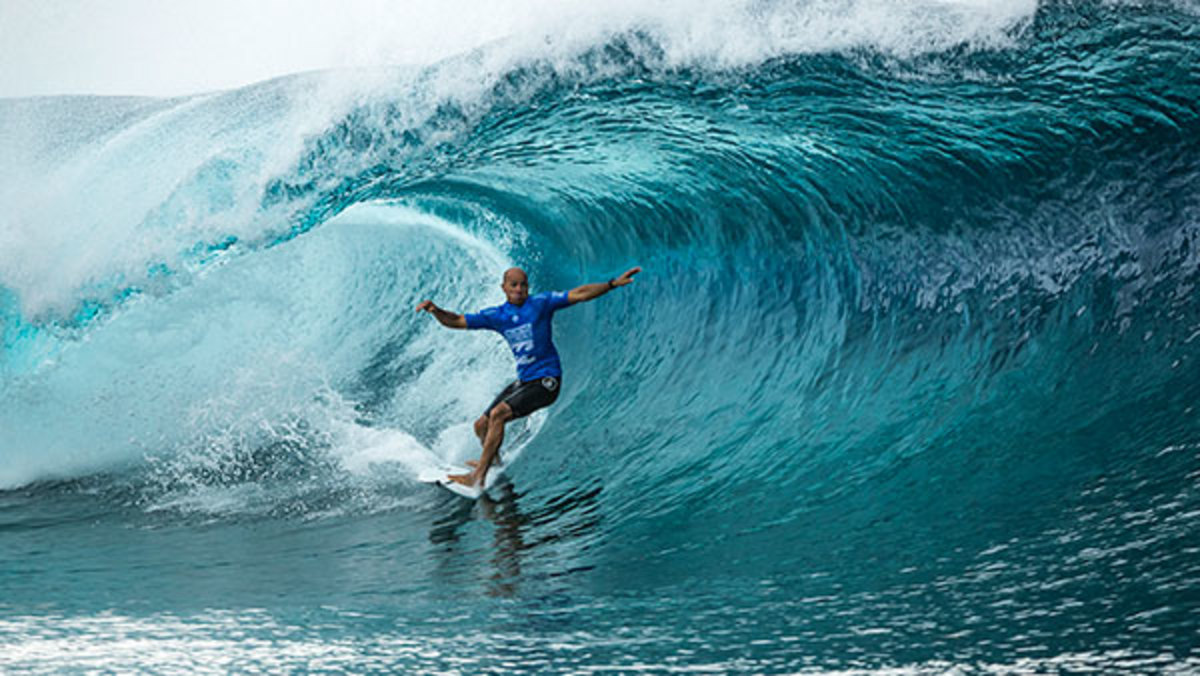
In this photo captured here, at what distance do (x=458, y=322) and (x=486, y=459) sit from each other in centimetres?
70

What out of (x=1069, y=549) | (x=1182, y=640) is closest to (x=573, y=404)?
(x=1069, y=549)

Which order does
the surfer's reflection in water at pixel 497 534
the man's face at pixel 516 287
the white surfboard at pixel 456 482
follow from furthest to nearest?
the white surfboard at pixel 456 482, the man's face at pixel 516 287, the surfer's reflection in water at pixel 497 534

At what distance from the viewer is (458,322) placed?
17.1 feet

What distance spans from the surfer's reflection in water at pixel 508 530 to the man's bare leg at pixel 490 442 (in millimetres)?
108

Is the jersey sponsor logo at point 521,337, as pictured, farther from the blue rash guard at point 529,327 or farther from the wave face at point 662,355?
the wave face at point 662,355

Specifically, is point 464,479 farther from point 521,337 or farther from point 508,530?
point 508,530

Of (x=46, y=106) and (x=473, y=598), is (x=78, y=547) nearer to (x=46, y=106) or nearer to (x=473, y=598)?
(x=473, y=598)

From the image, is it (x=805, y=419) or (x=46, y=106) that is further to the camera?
(x=46, y=106)

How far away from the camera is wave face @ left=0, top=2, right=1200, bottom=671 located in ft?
10.0

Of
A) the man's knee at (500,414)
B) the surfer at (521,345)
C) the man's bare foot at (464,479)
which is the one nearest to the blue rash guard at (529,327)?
the surfer at (521,345)

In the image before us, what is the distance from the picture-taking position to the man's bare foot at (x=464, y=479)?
17.6ft

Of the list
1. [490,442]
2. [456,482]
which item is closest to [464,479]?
[456,482]

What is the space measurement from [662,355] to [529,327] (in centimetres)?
235

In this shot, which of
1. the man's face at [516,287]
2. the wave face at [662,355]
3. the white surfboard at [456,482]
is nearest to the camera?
the wave face at [662,355]
